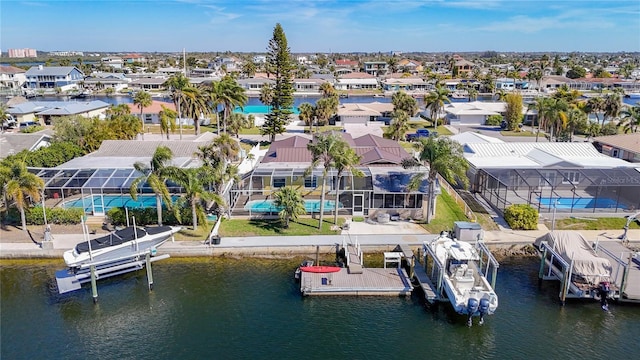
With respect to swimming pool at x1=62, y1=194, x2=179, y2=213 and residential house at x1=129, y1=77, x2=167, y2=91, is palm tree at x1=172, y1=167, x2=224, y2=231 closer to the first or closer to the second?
swimming pool at x1=62, y1=194, x2=179, y2=213

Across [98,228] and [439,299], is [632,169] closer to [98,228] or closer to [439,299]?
[439,299]

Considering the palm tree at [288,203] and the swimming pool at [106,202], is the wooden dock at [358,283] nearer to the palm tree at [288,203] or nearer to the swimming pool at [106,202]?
the palm tree at [288,203]

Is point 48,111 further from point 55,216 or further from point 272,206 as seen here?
point 272,206

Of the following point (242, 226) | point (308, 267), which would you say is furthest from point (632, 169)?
point (242, 226)

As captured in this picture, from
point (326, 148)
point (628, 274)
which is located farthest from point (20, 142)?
point (628, 274)

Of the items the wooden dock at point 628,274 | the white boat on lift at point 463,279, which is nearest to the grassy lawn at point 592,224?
the wooden dock at point 628,274
